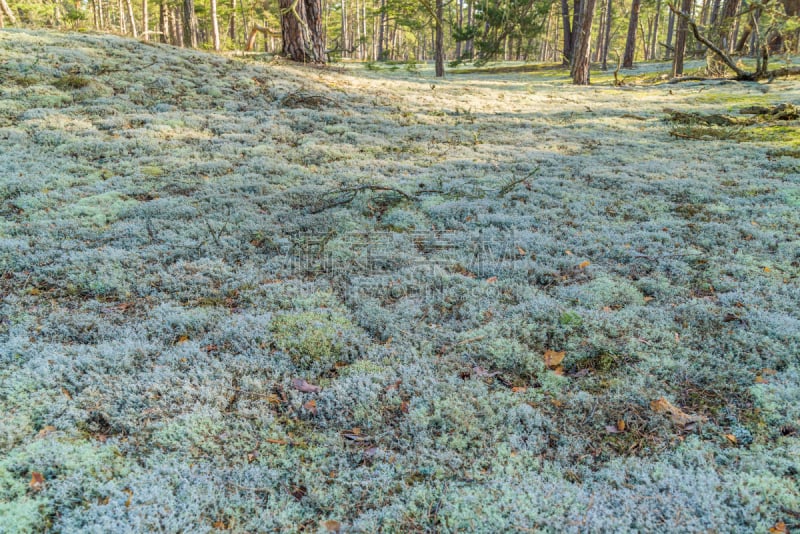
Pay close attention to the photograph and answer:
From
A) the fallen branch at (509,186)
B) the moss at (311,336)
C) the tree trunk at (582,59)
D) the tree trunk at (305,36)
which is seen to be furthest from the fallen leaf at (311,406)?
the tree trunk at (582,59)

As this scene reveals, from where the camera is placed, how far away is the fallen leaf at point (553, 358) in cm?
403

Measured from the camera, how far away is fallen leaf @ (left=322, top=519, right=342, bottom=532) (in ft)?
8.57

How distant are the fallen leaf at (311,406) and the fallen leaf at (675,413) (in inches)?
105

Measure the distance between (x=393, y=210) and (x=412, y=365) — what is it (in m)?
3.84

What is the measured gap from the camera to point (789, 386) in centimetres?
350

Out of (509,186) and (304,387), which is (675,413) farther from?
(509,186)

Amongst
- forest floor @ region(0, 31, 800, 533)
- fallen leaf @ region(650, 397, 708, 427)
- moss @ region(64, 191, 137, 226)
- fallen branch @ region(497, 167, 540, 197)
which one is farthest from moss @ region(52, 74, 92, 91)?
fallen leaf @ region(650, 397, 708, 427)

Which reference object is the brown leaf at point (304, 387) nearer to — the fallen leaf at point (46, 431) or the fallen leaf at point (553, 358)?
the fallen leaf at point (46, 431)

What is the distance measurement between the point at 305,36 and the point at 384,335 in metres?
15.7

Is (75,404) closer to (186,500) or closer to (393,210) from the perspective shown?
(186,500)

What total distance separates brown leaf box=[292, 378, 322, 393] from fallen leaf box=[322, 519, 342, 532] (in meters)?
1.18

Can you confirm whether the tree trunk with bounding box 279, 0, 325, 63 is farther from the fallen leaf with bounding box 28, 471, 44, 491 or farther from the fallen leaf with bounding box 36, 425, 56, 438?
the fallen leaf with bounding box 28, 471, 44, 491

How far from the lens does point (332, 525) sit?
→ 8.63ft

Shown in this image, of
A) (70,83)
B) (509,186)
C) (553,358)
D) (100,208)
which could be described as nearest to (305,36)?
(70,83)
